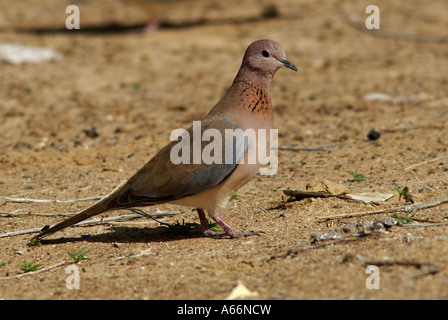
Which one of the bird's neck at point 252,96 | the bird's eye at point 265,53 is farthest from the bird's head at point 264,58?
the bird's neck at point 252,96

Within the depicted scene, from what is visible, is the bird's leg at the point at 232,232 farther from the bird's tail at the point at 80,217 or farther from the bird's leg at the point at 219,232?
the bird's tail at the point at 80,217

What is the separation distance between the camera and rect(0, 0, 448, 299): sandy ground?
3826 millimetres

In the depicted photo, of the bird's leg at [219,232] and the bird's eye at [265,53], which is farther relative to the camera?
the bird's eye at [265,53]

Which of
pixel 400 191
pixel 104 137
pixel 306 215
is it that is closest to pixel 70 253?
pixel 306 215

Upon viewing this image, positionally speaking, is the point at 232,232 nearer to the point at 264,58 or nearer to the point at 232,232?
the point at 232,232

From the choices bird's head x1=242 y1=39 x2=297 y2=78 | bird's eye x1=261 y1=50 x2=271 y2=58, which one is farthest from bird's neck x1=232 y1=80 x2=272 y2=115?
bird's eye x1=261 y1=50 x2=271 y2=58

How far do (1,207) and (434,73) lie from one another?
6684mm

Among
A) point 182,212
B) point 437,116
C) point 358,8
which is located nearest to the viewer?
point 182,212

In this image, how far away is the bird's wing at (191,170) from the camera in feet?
15.3

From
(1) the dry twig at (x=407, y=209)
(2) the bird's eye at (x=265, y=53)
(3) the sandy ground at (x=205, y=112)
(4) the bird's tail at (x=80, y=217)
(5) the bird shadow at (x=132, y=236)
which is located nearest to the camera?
(3) the sandy ground at (x=205, y=112)

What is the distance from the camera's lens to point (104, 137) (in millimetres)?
7770

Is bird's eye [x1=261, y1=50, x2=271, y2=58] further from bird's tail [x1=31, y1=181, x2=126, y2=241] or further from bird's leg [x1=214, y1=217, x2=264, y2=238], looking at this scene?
bird's tail [x1=31, y1=181, x2=126, y2=241]
